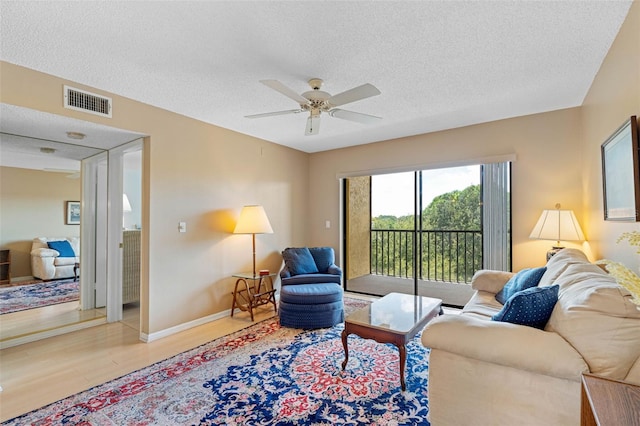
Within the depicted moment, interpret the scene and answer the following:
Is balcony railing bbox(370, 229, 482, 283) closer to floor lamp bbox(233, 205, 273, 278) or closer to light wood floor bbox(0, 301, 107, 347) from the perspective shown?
floor lamp bbox(233, 205, 273, 278)

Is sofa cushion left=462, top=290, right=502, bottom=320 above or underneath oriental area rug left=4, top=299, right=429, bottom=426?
above

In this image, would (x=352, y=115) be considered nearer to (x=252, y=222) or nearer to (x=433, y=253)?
(x=252, y=222)

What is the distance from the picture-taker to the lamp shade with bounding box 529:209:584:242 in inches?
116

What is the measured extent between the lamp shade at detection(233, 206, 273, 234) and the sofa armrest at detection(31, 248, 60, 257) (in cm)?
241

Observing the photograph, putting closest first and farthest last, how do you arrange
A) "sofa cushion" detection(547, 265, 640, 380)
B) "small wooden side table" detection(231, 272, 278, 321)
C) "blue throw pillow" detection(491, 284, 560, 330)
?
1. "sofa cushion" detection(547, 265, 640, 380)
2. "blue throw pillow" detection(491, 284, 560, 330)
3. "small wooden side table" detection(231, 272, 278, 321)

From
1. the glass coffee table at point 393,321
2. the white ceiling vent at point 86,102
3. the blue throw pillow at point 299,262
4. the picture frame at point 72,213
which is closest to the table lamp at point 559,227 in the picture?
the glass coffee table at point 393,321

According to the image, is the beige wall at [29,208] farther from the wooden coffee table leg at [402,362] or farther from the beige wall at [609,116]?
the beige wall at [609,116]

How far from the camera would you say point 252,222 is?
382 cm

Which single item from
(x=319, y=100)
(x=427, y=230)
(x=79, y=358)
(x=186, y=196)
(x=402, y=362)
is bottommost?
(x=79, y=358)

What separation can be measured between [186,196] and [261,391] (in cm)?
230

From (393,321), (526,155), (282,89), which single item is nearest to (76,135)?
(282,89)

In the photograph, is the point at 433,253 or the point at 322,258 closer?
the point at 322,258

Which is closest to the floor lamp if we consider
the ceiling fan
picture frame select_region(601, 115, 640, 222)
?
the ceiling fan

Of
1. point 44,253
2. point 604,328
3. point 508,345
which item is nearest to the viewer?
point 604,328
